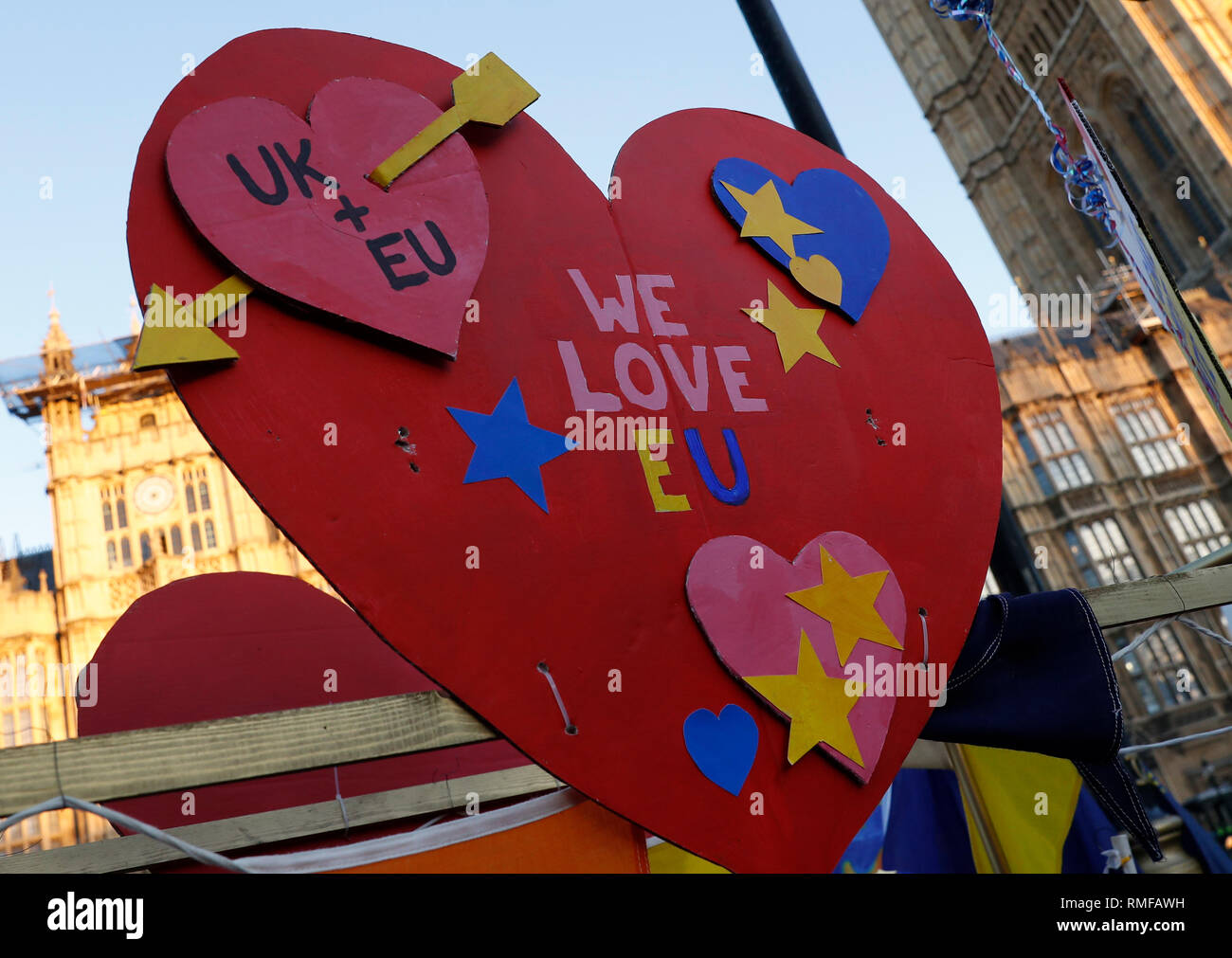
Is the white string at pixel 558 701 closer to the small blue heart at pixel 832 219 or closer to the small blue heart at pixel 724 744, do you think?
the small blue heart at pixel 724 744

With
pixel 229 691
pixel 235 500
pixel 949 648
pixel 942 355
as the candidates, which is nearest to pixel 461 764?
pixel 229 691

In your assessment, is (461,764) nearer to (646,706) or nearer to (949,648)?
(646,706)

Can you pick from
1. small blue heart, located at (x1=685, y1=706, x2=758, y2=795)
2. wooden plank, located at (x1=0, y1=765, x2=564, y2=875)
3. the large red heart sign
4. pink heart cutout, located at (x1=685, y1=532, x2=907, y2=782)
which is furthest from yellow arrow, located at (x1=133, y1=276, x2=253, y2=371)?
wooden plank, located at (x1=0, y1=765, x2=564, y2=875)

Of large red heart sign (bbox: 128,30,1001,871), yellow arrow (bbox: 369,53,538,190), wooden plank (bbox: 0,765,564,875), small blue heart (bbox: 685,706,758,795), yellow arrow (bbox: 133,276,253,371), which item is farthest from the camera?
wooden plank (bbox: 0,765,564,875)

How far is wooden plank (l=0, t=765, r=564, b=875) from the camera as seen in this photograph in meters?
3.38

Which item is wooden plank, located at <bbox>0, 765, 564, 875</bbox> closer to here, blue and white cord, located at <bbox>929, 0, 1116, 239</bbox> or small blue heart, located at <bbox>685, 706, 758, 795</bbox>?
small blue heart, located at <bbox>685, 706, 758, 795</bbox>

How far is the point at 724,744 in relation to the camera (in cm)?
270

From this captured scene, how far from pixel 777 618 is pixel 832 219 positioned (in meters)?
1.61

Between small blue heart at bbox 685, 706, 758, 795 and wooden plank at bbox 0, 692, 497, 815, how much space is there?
0.55 metres

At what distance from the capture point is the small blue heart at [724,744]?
8.74 ft

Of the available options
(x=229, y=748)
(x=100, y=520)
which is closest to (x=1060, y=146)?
(x=229, y=748)

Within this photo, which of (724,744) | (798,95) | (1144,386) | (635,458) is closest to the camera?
(724,744)

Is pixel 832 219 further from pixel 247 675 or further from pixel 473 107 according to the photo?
pixel 247 675

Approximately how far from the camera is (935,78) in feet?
130
